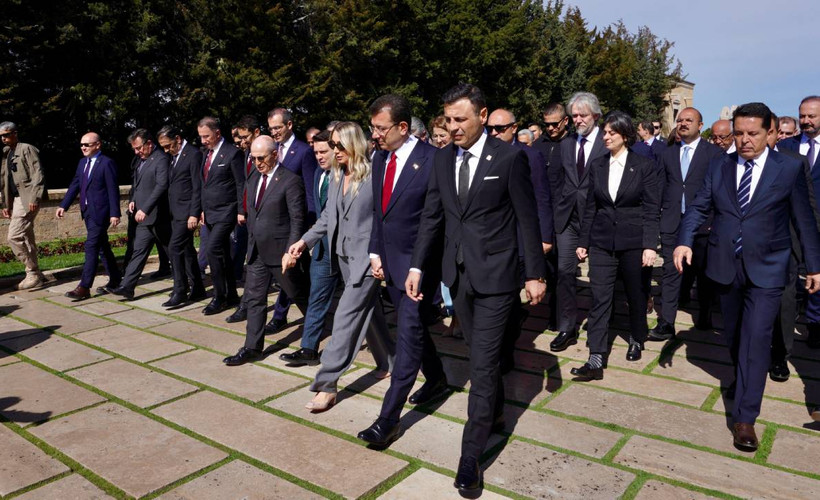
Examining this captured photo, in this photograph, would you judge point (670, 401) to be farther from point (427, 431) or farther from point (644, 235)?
point (427, 431)

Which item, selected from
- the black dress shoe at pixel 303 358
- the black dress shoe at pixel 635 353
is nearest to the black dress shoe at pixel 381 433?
the black dress shoe at pixel 303 358

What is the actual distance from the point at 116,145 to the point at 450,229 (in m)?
19.1

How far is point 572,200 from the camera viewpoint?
548 centimetres

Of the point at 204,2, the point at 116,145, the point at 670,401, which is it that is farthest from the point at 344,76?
the point at 670,401

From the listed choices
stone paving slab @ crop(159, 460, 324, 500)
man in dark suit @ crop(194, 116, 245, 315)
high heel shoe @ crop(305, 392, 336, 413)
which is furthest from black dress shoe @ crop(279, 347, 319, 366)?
man in dark suit @ crop(194, 116, 245, 315)

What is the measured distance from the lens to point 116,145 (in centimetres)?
1970

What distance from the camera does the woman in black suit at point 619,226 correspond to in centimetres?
475

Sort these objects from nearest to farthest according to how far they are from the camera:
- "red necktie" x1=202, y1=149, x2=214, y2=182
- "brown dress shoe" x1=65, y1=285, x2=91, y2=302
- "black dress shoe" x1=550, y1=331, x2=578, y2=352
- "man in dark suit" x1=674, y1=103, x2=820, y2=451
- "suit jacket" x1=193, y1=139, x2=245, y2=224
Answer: "man in dark suit" x1=674, y1=103, x2=820, y2=451
"black dress shoe" x1=550, y1=331, x2=578, y2=352
"suit jacket" x1=193, y1=139, x2=245, y2=224
"red necktie" x1=202, y1=149, x2=214, y2=182
"brown dress shoe" x1=65, y1=285, x2=91, y2=302

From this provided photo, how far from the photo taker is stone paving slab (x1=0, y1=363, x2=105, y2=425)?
408cm

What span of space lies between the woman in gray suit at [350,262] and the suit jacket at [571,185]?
6.63 ft

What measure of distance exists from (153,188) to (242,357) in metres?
3.37

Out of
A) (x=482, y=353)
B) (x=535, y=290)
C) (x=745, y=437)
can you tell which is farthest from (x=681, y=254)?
(x=482, y=353)

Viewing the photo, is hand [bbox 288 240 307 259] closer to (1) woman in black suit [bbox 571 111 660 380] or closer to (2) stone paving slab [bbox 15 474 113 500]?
(2) stone paving slab [bbox 15 474 113 500]

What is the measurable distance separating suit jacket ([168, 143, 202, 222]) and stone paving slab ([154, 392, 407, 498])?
132 inches
